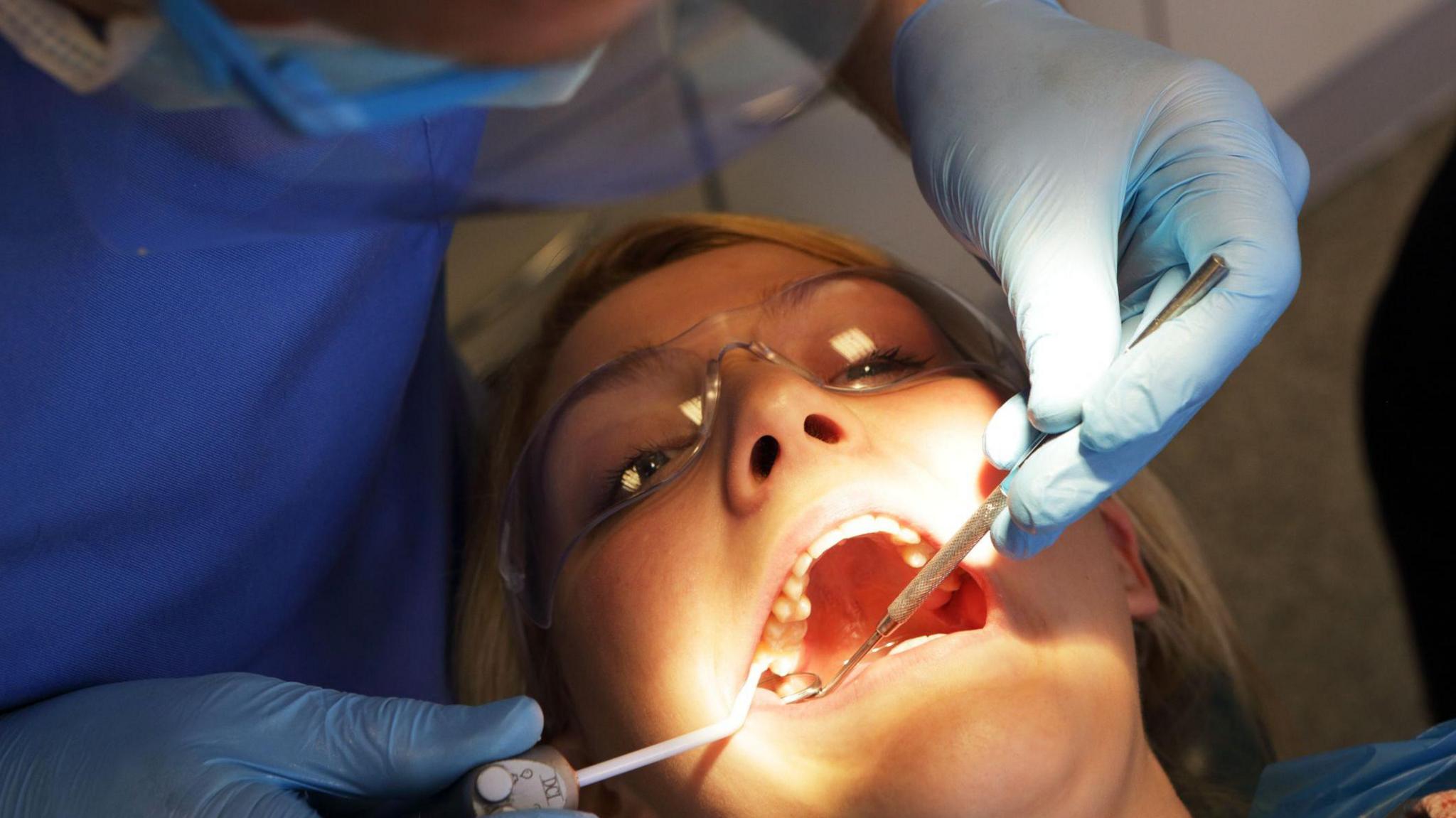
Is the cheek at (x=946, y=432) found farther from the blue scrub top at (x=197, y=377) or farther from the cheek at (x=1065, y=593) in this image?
the blue scrub top at (x=197, y=377)

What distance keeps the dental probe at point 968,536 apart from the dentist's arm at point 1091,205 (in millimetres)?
14

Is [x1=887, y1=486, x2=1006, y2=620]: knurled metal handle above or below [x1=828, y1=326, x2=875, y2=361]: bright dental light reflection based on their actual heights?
below

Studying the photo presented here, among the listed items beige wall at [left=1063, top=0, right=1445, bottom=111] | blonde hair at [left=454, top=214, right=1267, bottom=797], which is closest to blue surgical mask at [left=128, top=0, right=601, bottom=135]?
blonde hair at [left=454, top=214, right=1267, bottom=797]

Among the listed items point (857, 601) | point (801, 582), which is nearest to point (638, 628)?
point (801, 582)

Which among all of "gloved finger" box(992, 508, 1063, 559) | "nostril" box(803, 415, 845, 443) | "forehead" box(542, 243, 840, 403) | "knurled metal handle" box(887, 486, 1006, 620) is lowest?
"gloved finger" box(992, 508, 1063, 559)

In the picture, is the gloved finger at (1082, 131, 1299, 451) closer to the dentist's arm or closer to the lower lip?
the dentist's arm

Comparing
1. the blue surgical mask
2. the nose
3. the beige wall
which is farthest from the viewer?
the beige wall

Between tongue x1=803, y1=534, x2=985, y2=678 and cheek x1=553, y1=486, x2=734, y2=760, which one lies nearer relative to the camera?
cheek x1=553, y1=486, x2=734, y2=760

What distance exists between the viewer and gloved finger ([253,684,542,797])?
3.72 feet

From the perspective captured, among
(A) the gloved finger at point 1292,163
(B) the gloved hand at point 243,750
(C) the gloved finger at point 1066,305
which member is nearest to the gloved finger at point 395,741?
Result: (B) the gloved hand at point 243,750

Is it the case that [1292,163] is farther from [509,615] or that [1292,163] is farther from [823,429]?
[509,615]

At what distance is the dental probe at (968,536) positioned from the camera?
1078 millimetres

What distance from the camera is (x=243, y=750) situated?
1146 millimetres

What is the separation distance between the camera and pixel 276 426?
134 cm
